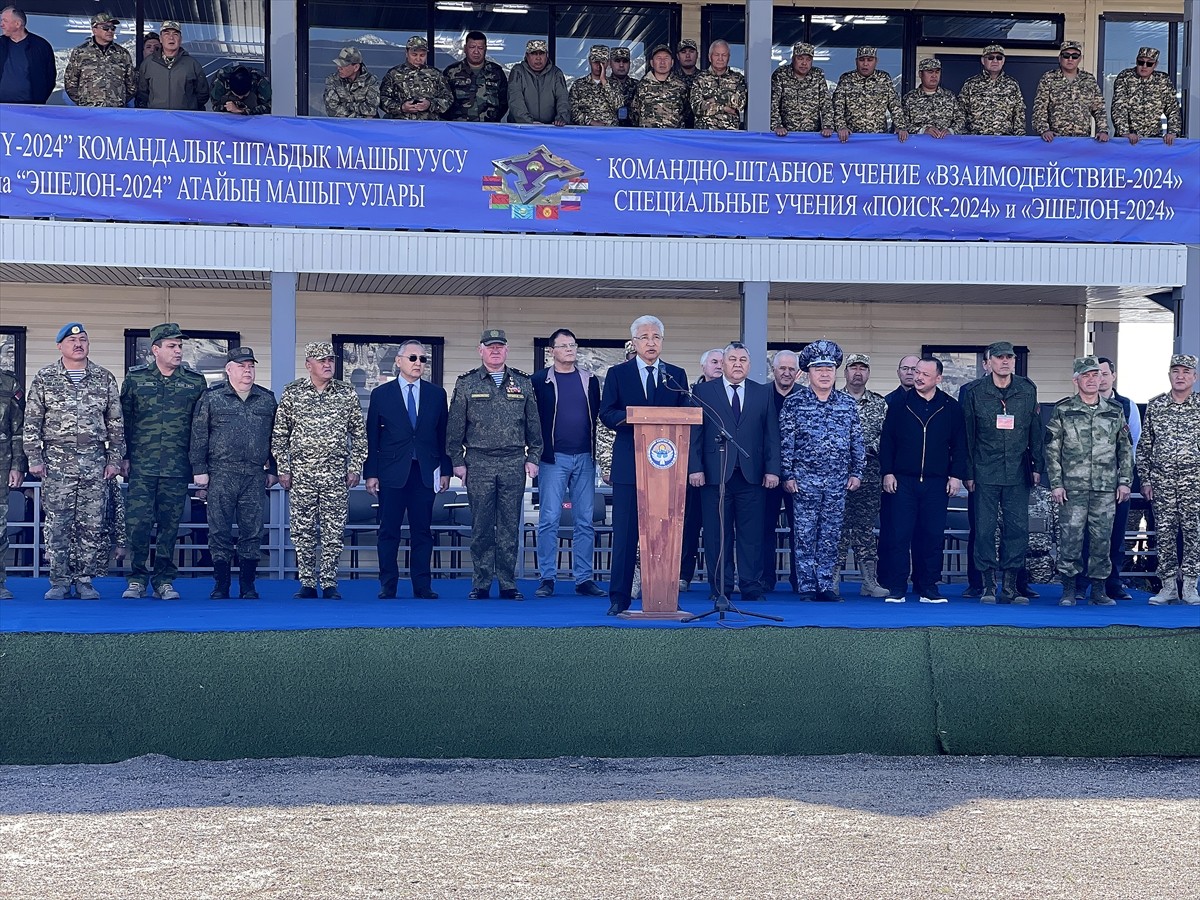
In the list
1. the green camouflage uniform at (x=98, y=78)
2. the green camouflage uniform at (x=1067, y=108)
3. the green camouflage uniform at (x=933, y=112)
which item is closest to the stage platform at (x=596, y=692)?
A: the green camouflage uniform at (x=98, y=78)

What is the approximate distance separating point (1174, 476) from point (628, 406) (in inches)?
151

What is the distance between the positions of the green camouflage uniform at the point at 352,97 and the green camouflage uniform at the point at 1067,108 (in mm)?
5615

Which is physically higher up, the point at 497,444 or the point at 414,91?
the point at 414,91

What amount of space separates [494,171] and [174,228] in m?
2.60

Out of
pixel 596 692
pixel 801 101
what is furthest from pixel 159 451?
pixel 801 101

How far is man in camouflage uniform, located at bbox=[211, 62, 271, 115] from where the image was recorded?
1155 centimetres

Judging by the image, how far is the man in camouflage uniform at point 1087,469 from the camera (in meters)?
9.53

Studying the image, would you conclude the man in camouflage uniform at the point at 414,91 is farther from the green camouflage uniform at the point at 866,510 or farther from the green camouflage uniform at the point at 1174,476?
the green camouflage uniform at the point at 1174,476

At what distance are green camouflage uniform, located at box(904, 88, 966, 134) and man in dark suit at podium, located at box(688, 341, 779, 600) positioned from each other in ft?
14.1

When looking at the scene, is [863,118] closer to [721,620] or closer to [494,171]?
[494,171]

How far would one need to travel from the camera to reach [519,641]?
6.34 metres

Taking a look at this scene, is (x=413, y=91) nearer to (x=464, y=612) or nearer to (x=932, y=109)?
(x=932, y=109)

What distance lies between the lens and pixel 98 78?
11891mm

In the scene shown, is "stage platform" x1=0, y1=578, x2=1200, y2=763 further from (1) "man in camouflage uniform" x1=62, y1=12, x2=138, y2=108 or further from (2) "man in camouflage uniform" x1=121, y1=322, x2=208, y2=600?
(1) "man in camouflage uniform" x1=62, y1=12, x2=138, y2=108
